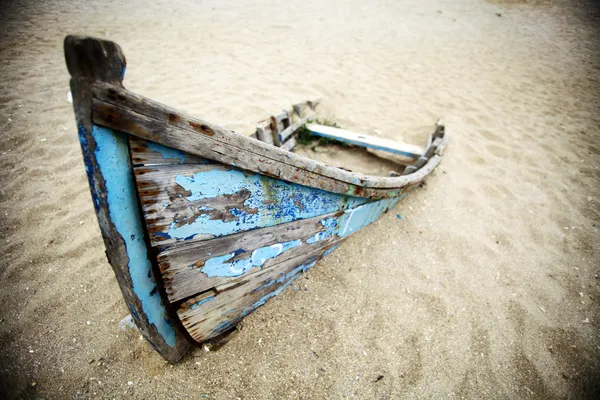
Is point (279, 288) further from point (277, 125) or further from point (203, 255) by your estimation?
point (277, 125)

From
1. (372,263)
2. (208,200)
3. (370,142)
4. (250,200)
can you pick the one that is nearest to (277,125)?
(370,142)

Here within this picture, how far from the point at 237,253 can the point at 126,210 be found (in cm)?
50

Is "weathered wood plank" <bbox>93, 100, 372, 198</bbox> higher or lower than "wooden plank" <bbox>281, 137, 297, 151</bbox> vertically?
higher

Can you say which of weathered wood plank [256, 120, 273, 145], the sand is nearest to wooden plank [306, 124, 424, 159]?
the sand

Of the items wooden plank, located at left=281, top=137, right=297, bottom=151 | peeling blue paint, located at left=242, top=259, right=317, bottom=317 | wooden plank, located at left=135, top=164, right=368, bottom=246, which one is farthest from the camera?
wooden plank, located at left=281, top=137, right=297, bottom=151

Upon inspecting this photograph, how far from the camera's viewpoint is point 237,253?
1.25m

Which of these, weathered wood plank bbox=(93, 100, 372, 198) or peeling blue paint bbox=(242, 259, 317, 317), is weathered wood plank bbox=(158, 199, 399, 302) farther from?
weathered wood plank bbox=(93, 100, 372, 198)

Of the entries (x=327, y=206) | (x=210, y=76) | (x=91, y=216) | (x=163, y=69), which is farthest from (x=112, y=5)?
(x=327, y=206)

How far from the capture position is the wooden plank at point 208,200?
0.94m

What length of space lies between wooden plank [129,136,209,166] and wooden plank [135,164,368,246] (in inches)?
0.9

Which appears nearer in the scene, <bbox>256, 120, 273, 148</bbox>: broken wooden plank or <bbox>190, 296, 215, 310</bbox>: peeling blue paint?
<bbox>190, 296, 215, 310</bbox>: peeling blue paint

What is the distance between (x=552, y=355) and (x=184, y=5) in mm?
12915

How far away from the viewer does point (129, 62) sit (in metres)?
5.16

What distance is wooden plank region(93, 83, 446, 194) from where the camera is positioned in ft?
2.52
